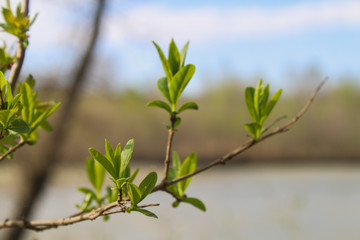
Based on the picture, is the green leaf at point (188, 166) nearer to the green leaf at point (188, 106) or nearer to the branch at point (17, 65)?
the green leaf at point (188, 106)

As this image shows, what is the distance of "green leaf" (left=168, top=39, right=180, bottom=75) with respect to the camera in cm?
37

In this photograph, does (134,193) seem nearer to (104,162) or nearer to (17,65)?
(104,162)

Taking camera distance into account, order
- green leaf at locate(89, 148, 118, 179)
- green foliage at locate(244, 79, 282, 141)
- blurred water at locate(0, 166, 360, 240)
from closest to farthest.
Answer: green leaf at locate(89, 148, 118, 179) → green foliage at locate(244, 79, 282, 141) → blurred water at locate(0, 166, 360, 240)

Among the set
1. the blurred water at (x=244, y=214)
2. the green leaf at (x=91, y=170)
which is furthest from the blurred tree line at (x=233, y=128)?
the green leaf at (x=91, y=170)

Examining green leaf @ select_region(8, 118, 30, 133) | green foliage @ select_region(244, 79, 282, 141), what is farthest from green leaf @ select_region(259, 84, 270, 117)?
green leaf @ select_region(8, 118, 30, 133)

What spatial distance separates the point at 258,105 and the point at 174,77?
0.10m

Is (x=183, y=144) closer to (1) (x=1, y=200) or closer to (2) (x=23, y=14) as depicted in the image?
(1) (x=1, y=200)

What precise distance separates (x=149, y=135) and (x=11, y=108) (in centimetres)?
906

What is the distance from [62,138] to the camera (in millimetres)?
2789

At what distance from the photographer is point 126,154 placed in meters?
0.31

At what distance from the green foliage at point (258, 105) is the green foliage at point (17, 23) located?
0.23 metres

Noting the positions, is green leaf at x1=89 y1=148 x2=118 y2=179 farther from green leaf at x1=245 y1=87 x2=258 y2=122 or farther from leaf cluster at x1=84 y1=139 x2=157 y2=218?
green leaf at x1=245 y1=87 x2=258 y2=122

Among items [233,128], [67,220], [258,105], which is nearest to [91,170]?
[67,220]

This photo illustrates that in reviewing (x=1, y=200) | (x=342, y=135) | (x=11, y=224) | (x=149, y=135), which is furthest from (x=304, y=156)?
(x=11, y=224)
